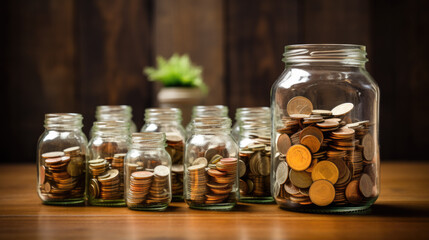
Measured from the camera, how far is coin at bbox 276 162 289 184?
1.14 metres

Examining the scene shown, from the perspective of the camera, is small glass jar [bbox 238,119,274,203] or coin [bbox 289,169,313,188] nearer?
coin [bbox 289,169,313,188]

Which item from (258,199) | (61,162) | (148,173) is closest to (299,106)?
(258,199)

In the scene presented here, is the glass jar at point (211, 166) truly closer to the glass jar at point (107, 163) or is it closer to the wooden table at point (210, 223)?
the wooden table at point (210, 223)

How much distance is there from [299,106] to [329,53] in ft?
0.56

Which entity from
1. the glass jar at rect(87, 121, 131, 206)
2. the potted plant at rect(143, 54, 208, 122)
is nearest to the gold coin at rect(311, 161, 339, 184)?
the glass jar at rect(87, 121, 131, 206)

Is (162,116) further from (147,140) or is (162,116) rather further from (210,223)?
(210,223)

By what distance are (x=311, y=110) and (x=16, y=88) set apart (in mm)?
2265

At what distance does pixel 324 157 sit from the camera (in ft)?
3.59

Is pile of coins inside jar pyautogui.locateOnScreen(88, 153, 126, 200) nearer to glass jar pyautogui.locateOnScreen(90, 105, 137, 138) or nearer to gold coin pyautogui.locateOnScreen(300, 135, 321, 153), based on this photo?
glass jar pyautogui.locateOnScreen(90, 105, 137, 138)

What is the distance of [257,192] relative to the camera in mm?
1311

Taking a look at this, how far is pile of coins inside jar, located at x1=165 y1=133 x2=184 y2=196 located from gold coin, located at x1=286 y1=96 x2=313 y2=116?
37 cm

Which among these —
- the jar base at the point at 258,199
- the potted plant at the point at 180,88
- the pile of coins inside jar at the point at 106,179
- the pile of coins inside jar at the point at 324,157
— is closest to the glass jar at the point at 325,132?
the pile of coins inside jar at the point at 324,157

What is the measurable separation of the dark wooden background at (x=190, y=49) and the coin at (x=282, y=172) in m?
1.70

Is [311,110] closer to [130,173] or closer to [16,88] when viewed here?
[130,173]
